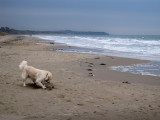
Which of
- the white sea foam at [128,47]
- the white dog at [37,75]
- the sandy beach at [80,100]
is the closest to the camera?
the sandy beach at [80,100]

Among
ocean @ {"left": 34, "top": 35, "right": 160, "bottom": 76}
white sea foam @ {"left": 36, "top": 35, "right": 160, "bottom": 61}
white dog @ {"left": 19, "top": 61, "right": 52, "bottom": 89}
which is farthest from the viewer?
white sea foam @ {"left": 36, "top": 35, "right": 160, "bottom": 61}

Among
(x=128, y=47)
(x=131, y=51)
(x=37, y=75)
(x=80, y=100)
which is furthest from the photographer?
(x=128, y=47)

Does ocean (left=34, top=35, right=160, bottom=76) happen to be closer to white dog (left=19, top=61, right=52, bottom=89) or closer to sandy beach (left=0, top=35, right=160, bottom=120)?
sandy beach (left=0, top=35, right=160, bottom=120)

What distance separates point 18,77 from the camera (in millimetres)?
7746

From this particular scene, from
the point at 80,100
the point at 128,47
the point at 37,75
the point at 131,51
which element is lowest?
the point at 80,100

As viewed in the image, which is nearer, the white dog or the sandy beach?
the sandy beach

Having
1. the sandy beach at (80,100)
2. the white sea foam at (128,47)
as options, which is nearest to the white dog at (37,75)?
the sandy beach at (80,100)

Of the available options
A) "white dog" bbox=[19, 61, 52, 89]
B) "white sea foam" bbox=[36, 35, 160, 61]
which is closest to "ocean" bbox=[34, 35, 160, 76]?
"white sea foam" bbox=[36, 35, 160, 61]

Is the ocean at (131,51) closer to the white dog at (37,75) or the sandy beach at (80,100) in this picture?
the sandy beach at (80,100)

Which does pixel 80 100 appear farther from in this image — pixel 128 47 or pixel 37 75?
pixel 128 47

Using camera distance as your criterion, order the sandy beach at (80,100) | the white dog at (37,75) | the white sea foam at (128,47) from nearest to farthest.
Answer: the sandy beach at (80,100), the white dog at (37,75), the white sea foam at (128,47)

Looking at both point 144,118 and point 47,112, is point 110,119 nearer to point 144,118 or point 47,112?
point 144,118

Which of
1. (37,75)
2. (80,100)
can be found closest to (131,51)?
(37,75)

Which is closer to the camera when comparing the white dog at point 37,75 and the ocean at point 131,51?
the white dog at point 37,75
